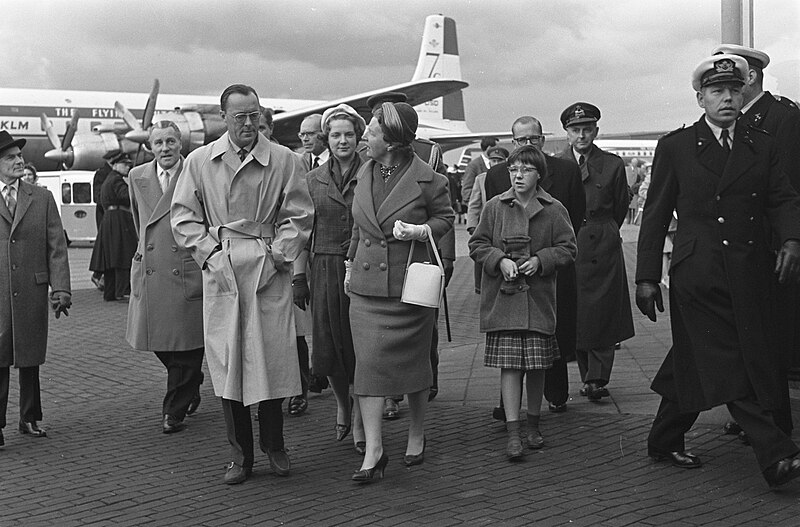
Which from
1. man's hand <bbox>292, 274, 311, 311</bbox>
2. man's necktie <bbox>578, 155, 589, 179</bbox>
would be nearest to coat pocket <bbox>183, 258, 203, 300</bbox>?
man's hand <bbox>292, 274, 311, 311</bbox>

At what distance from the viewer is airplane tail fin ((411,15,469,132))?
179ft

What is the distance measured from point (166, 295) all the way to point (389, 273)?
1.96 meters

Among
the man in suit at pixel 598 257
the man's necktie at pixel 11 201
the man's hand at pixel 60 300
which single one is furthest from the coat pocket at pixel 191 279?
the man in suit at pixel 598 257

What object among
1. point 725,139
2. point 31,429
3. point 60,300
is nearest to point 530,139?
point 725,139

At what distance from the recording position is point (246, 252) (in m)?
5.42

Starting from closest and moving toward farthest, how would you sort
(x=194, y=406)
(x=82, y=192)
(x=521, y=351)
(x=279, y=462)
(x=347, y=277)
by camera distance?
(x=279, y=462) < (x=347, y=277) < (x=521, y=351) < (x=194, y=406) < (x=82, y=192)

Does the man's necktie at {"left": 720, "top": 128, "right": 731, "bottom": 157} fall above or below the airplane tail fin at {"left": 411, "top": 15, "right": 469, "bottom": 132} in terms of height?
below

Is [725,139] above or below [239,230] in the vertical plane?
above

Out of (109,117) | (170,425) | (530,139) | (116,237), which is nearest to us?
(170,425)

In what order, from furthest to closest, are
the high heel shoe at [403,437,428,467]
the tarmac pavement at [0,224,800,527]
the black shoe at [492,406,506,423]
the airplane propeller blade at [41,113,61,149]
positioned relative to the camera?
the airplane propeller blade at [41,113,61,149] < the black shoe at [492,406,506,423] < the high heel shoe at [403,437,428,467] < the tarmac pavement at [0,224,800,527]

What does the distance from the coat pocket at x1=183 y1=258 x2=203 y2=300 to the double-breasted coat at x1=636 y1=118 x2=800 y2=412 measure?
295 cm

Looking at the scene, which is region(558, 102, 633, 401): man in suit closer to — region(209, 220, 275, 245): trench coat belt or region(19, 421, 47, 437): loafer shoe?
region(209, 220, 275, 245): trench coat belt

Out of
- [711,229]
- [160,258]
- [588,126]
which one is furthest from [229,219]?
[588,126]

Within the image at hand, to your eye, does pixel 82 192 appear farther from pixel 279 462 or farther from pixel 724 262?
pixel 724 262
